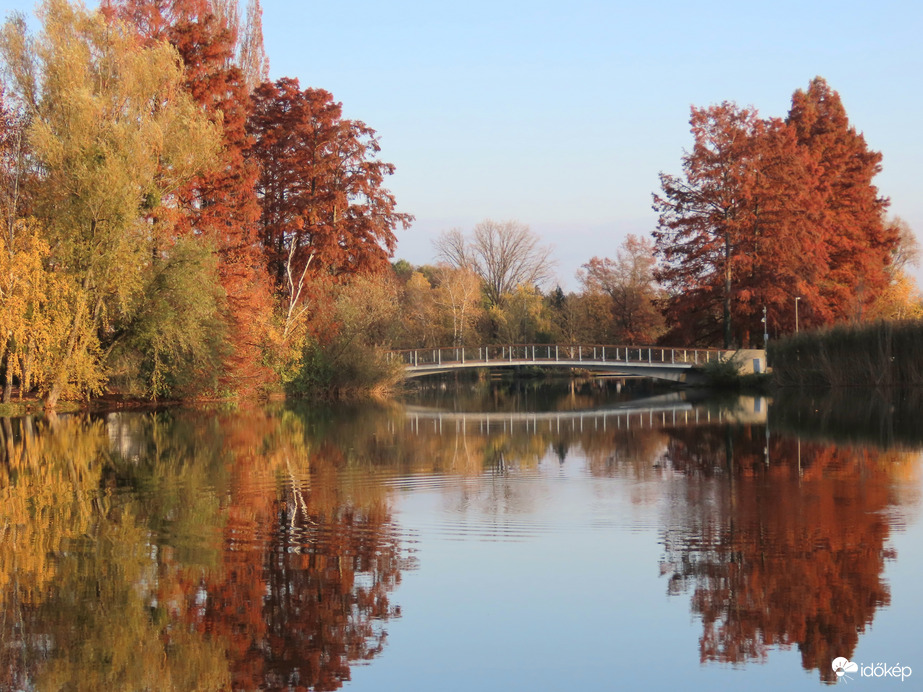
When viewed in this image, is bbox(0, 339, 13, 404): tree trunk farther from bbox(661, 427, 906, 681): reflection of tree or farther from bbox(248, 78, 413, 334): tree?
bbox(661, 427, 906, 681): reflection of tree

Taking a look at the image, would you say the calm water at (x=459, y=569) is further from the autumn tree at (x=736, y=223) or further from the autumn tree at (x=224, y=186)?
the autumn tree at (x=736, y=223)

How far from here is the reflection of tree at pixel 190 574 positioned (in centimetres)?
716

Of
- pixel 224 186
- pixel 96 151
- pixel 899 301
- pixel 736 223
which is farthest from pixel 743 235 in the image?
pixel 96 151

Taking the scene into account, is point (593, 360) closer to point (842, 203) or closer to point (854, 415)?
point (842, 203)

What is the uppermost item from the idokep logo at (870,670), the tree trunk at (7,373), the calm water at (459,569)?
the tree trunk at (7,373)

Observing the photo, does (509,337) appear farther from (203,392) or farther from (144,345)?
(144,345)

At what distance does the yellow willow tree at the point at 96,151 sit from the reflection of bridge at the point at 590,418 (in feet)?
32.8

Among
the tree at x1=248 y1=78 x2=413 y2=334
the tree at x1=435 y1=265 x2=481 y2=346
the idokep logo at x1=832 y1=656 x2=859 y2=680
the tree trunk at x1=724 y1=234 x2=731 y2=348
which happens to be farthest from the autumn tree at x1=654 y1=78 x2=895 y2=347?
the idokep logo at x1=832 y1=656 x2=859 y2=680

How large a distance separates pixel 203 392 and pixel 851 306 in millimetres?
32278

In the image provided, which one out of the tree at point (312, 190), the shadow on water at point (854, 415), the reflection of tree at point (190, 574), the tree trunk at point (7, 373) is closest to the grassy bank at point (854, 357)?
the shadow on water at point (854, 415)

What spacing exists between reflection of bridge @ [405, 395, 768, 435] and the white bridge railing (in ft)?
31.7

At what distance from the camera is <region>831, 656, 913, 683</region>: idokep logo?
6.96m

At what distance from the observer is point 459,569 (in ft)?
33.6

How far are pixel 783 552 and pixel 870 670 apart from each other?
3391 mm
